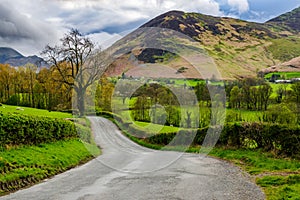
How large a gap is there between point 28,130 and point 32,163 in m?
3.67

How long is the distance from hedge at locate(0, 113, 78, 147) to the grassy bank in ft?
1.64

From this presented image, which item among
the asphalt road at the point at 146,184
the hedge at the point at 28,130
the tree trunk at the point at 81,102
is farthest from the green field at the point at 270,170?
the tree trunk at the point at 81,102

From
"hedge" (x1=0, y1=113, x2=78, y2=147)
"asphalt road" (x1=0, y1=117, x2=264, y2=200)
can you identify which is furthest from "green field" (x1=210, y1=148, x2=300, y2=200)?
"hedge" (x1=0, y1=113, x2=78, y2=147)

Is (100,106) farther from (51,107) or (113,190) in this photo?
(113,190)

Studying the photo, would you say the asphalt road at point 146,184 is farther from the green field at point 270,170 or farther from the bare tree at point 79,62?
the bare tree at point 79,62

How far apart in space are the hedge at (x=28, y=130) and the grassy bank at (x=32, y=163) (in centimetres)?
50

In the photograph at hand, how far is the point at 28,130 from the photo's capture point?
1905cm

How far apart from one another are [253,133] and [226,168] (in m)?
6.40

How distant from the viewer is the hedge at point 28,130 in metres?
16.8

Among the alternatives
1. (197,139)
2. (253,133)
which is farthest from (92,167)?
(197,139)

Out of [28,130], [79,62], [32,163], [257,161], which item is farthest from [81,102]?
[257,161]

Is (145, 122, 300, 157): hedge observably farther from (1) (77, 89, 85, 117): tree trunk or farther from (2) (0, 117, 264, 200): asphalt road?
(1) (77, 89, 85, 117): tree trunk

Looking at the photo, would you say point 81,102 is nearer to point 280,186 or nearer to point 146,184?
→ point 146,184

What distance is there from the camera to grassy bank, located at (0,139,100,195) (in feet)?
43.5
